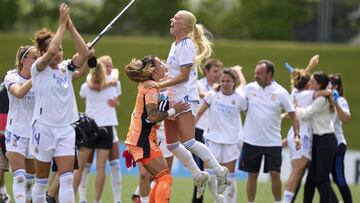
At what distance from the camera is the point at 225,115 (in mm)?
13484

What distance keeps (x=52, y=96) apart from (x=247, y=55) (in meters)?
17.4

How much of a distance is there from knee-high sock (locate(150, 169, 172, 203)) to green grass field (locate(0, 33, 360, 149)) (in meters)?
15.6

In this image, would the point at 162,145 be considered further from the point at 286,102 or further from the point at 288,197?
the point at 288,197

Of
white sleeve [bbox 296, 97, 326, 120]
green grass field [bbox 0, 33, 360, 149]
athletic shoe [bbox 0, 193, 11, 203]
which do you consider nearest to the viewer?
athletic shoe [bbox 0, 193, 11, 203]

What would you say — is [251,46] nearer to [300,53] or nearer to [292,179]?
[300,53]

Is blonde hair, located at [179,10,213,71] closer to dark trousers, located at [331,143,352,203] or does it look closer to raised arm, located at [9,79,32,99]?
raised arm, located at [9,79,32,99]

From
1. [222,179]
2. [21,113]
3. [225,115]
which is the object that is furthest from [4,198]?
[222,179]

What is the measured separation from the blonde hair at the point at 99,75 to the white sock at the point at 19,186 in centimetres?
364

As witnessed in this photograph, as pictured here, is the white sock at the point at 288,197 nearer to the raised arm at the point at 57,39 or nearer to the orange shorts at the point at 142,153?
the orange shorts at the point at 142,153

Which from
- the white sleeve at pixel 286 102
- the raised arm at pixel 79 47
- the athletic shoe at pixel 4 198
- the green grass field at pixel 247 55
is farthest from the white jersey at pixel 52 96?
the green grass field at pixel 247 55

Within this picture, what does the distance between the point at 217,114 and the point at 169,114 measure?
9.81ft

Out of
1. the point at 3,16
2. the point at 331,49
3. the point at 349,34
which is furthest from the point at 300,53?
the point at 3,16

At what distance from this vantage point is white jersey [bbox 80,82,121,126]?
585 inches

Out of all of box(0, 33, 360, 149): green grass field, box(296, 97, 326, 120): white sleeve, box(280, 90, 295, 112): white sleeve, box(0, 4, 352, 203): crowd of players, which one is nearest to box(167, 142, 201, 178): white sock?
box(0, 4, 352, 203): crowd of players
